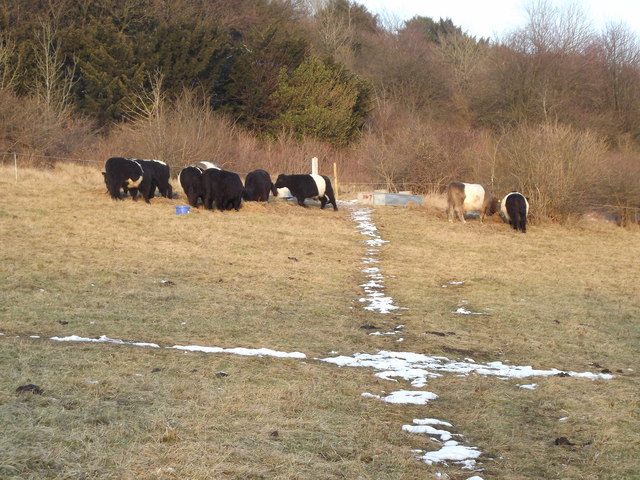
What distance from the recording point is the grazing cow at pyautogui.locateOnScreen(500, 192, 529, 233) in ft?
87.7

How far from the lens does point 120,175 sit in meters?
22.8

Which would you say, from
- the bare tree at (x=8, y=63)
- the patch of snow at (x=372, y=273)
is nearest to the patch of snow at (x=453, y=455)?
the patch of snow at (x=372, y=273)

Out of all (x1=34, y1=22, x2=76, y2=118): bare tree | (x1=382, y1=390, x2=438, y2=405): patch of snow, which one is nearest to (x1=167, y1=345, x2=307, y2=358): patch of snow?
(x1=382, y1=390, x2=438, y2=405): patch of snow

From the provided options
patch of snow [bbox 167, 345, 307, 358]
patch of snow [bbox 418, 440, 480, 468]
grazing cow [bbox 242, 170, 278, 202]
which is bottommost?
patch of snow [bbox 418, 440, 480, 468]

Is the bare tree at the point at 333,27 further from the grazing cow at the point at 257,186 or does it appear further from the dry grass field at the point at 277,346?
the dry grass field at the point at 277,346

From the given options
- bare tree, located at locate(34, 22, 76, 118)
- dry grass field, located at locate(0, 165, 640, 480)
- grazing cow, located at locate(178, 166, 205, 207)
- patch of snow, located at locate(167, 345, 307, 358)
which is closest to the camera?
dry grass field, located at locate(0, 165, 640, 480)

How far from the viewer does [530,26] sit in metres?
55.9

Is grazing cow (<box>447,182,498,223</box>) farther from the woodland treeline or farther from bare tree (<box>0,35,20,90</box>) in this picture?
bare tree (<box>0,35,20,90</box>)

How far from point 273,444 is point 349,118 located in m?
44.0

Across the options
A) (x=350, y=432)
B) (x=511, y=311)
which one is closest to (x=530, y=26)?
(x=511, y=311)

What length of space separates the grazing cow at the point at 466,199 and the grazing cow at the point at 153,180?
31.7 feet

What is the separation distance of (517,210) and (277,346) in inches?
737

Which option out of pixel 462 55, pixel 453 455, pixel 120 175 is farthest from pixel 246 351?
pixel 462 55

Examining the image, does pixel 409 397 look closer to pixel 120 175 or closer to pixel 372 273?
pixel 372 273
